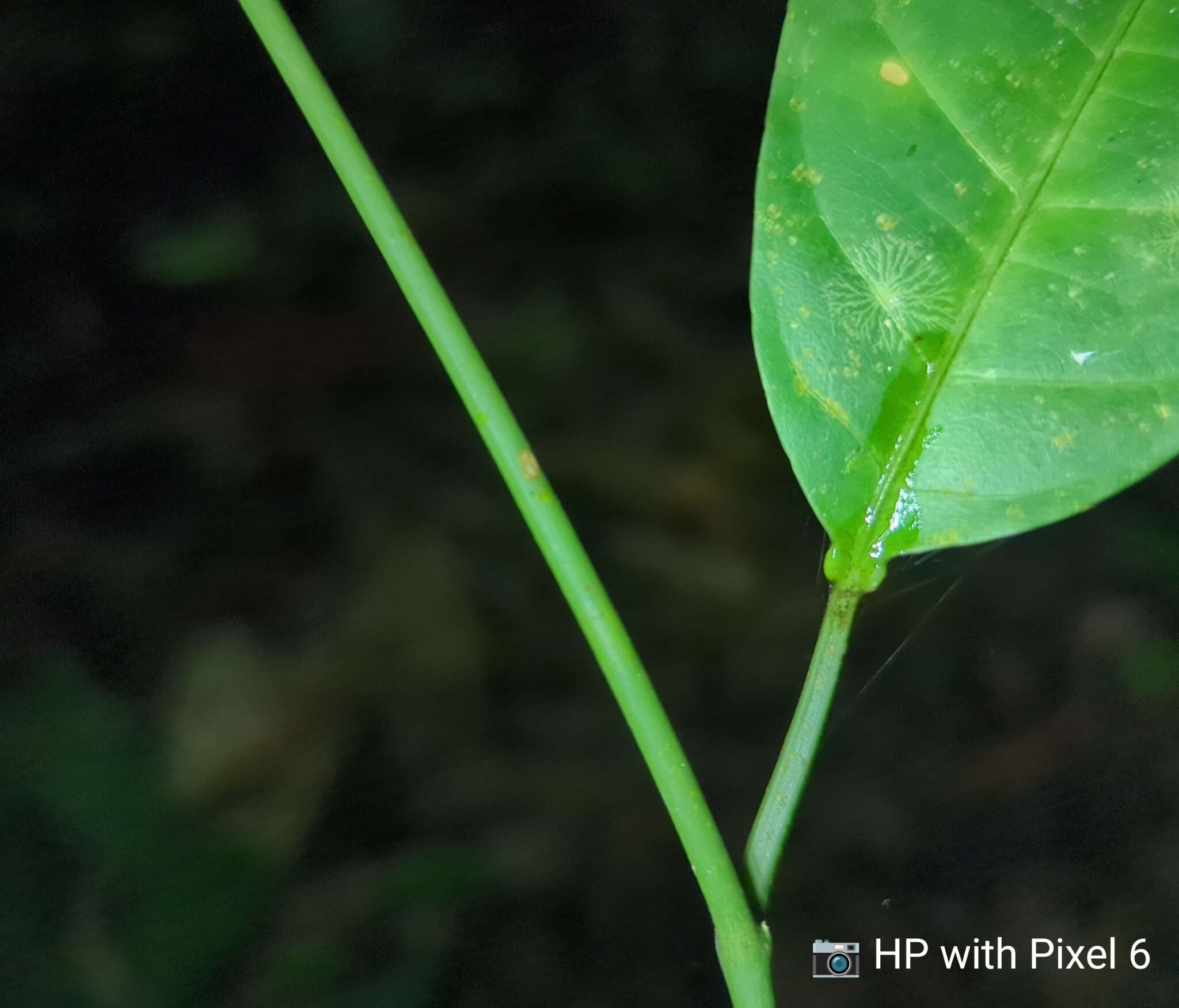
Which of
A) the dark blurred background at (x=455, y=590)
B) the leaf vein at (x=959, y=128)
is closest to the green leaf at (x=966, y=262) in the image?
the leaf vein at (x=959, y=128)

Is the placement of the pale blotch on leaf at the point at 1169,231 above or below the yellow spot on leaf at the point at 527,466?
above

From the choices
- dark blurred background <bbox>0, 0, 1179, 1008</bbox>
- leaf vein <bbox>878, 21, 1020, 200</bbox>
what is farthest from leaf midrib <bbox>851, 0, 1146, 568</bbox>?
dark blurred background <bbox>0, 0, 1179, 1008</bbox>

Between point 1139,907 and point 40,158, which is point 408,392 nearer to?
point 40,158

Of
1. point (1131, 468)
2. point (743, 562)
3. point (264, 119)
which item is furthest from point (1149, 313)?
point (264, 119)

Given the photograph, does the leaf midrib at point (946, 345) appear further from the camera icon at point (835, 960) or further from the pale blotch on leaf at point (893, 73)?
the camera icon at point (835, 960)

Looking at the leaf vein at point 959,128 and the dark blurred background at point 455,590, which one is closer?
the leaf vein at point 959,128
